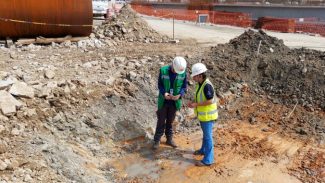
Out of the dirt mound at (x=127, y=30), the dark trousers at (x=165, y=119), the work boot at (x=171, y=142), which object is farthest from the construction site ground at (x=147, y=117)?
the dirt mound at (x=127, y=30)

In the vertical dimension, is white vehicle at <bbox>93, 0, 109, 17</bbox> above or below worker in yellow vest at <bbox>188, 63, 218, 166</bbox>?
above

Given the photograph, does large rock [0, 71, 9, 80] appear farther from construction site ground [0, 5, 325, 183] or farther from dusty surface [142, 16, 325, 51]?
dusty surface [142, 16, 325, 51]

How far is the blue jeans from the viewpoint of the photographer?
6.21m

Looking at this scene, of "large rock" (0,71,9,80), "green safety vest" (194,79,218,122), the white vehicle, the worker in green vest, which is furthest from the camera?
the white vehicle

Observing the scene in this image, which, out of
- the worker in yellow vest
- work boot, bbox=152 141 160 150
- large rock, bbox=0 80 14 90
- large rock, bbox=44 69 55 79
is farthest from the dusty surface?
large rock, bbox=0 80 14 90

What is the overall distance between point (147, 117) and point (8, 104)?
115 inches

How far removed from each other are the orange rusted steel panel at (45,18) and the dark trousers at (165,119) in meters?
6.49

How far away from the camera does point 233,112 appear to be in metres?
8.79

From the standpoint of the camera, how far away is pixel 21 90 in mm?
6840

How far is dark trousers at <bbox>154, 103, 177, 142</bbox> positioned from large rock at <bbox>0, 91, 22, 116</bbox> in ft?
8.14

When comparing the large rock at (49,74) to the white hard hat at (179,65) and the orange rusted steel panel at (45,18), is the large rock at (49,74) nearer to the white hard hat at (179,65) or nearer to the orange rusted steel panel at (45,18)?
→ the white hard hat at (179,65)

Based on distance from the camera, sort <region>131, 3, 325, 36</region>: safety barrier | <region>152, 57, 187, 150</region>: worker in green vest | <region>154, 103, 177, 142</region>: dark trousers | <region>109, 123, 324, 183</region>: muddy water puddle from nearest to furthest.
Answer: <region>152, 57, 187, 150</region>: worker in green vest < <region>109, 123, 324, 183</region>: muddy water puddle < <region>154, 103, 177, 142</region>: dark trousers < <region>131, 3, 325, 36</region>: safety barrier

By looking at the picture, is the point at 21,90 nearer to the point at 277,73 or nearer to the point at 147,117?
the point at 147,117

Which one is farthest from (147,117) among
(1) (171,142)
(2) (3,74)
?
(2) (3,74)
